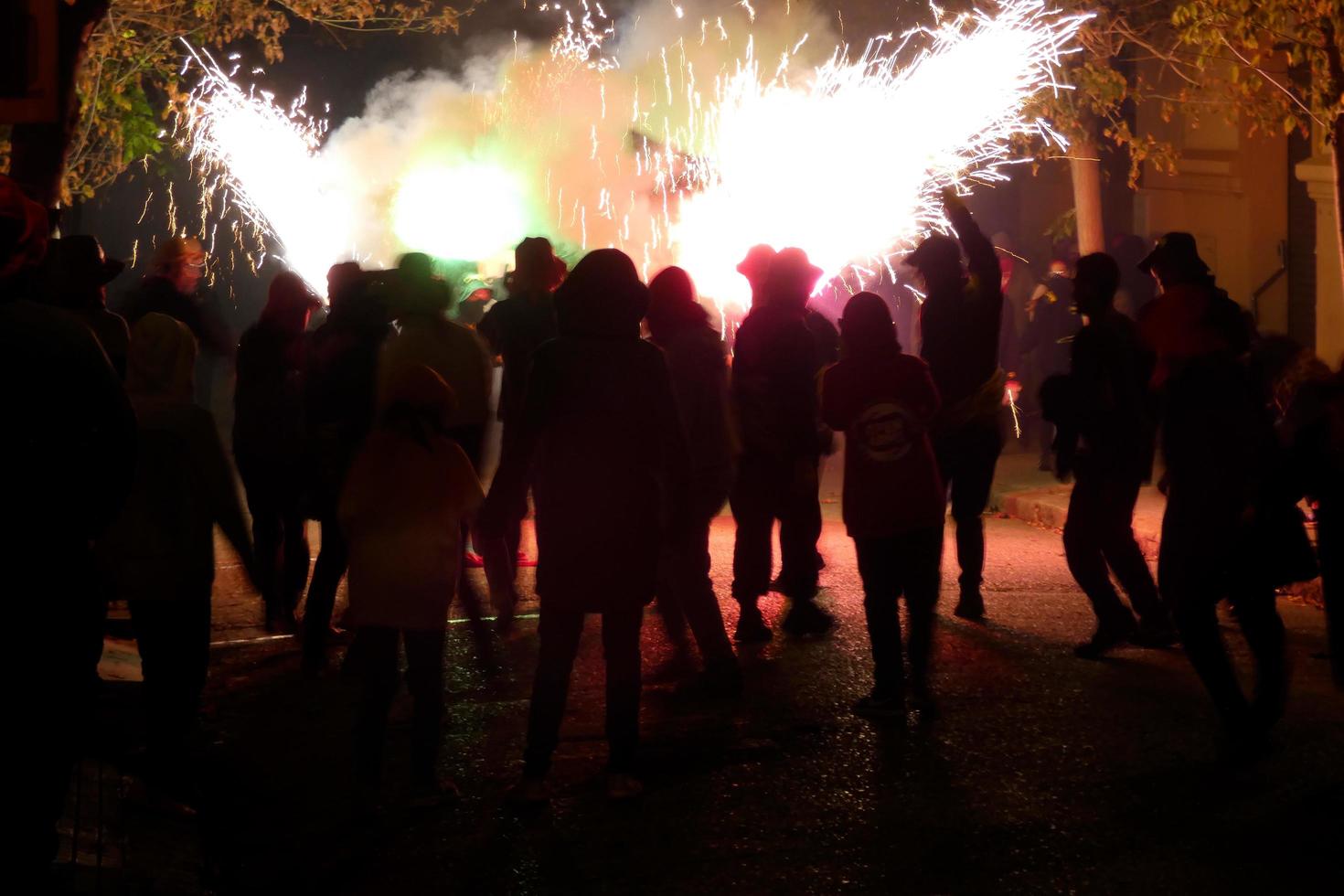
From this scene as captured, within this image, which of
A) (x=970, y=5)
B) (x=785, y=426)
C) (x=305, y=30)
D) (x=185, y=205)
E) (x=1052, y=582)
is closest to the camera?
(x=785, y=426)

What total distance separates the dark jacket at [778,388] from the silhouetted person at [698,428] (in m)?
0.59

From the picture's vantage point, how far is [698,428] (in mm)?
7105

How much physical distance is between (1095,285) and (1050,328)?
28.2ft

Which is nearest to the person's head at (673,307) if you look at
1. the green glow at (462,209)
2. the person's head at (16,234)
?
the person's head at (16,234)

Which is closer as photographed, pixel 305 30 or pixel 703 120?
pixel 703 120

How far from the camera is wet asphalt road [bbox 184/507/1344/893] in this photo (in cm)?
472

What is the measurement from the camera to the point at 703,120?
16500 millimetres

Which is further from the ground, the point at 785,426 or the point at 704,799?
the point at 785,426

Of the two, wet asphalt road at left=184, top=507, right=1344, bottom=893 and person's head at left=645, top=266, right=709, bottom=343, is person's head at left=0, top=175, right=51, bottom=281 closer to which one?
wet asphalt road at left=184, top=507, right=1344, bottom=893

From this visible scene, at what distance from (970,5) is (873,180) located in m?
5.37

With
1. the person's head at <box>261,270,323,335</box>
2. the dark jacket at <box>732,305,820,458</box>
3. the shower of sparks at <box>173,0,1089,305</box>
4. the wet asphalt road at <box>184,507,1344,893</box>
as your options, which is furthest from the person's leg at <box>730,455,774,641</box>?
the shower of sparks at <box>173,0,1089,305</box>

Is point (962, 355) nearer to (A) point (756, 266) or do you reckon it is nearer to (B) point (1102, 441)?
(B) point (1102, 441)

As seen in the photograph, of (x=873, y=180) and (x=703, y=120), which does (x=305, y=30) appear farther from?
(x=873, y=180)

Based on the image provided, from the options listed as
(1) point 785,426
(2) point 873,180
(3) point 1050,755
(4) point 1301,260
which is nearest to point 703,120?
(2) point 873,180
